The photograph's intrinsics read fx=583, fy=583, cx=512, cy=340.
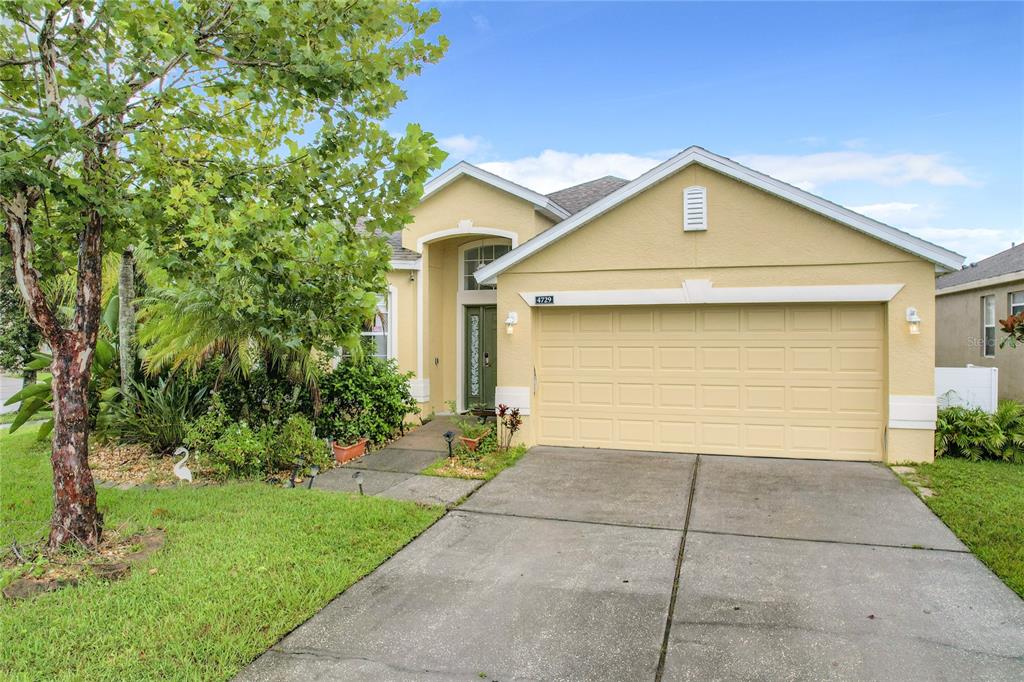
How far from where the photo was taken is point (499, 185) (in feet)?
36.0

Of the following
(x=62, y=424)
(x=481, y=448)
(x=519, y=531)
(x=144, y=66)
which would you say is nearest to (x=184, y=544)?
(x=62, y=424)

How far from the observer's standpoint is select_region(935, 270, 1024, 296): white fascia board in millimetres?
11911

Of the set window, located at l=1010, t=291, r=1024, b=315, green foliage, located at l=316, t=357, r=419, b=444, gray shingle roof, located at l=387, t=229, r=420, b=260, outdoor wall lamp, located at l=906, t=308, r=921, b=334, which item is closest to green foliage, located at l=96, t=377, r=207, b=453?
green foliage, located at l=316, t=357, r=419, b=444

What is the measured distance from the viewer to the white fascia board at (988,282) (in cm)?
1191

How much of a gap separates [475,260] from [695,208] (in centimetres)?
503

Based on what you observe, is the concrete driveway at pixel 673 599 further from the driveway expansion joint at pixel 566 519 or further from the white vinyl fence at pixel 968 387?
the white vinyl fence at pixel 968 387

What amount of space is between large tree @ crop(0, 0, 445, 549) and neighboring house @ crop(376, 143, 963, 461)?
394cm

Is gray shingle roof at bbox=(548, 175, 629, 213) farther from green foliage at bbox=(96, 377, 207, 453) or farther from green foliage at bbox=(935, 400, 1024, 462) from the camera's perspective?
green foliage at bbox=(96, 377, 207, 453)

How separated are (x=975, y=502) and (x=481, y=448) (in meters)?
6.08

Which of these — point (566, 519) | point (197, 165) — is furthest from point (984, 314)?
point (197, 165)

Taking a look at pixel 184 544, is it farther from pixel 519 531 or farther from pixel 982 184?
pixel 982 184

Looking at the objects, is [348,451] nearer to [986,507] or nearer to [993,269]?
[986,507]

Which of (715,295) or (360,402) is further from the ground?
(715,295)

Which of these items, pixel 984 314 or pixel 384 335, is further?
pixel 984 314
